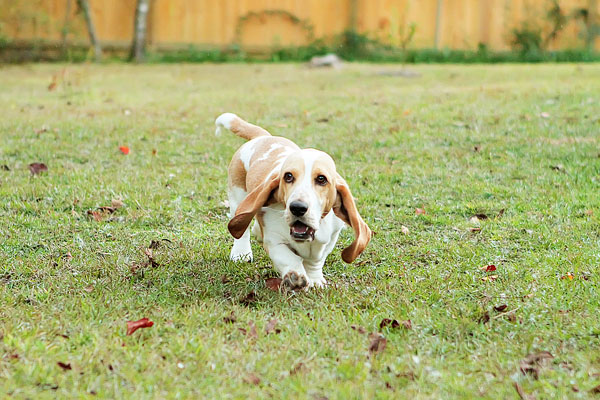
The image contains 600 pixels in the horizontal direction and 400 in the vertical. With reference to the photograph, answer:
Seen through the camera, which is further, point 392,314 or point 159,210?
point 159,210

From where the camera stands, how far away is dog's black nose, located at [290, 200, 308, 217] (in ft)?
12.0

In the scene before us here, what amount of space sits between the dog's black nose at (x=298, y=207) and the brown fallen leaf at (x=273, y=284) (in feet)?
1.98

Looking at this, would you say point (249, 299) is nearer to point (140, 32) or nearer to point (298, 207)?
point (298, 207)

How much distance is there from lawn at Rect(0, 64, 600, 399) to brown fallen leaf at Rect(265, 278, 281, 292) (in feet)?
0.17

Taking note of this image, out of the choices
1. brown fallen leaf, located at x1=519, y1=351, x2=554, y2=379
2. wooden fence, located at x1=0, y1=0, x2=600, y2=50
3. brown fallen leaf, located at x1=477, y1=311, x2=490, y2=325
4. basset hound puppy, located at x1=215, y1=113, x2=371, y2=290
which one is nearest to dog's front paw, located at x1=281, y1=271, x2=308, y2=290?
basset hound puppy, located at x1=215, y1=113, x2=371, y2=290

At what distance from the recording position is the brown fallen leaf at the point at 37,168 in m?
6.81

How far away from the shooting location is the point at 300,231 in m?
3.78

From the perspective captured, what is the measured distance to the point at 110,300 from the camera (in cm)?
390

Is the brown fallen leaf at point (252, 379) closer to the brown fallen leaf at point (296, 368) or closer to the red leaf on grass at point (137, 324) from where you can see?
the brown fallen leaf at point (296, 368)

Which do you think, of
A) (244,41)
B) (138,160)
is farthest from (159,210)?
(244,41)

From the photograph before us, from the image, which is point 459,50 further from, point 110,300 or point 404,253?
point 110,300

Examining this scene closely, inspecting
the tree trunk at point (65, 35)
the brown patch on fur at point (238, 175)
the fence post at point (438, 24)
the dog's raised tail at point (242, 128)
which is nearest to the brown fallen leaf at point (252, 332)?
the brown patch on fur at point (238, 175)

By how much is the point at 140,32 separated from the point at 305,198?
45.0 ft

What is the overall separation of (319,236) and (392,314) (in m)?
0.59
